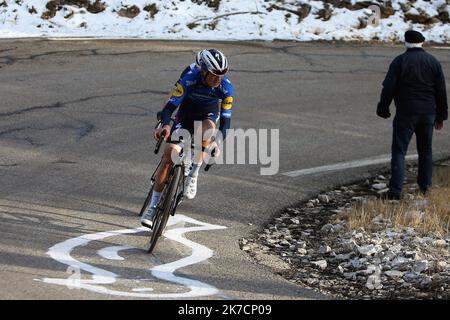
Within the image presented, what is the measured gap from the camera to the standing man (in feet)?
32.6

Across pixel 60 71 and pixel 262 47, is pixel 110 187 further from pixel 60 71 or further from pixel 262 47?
pixel 262 47

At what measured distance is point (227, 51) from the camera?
1800cm

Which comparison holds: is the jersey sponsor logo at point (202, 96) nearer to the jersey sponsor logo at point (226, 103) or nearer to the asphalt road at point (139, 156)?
the jersey sponsor logo at point (226, 103)

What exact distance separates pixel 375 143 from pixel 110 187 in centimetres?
444

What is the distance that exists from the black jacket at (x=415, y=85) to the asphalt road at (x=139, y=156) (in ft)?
5.04

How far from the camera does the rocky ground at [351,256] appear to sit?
24.3ft

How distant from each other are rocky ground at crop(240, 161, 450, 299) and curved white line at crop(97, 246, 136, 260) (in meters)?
1.22

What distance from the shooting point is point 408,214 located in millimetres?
9117

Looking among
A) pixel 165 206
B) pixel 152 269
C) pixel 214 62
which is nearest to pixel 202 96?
pixel 214 62

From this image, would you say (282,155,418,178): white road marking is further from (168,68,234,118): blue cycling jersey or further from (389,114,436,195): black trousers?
(168,68,234,118): blue cycling jersey

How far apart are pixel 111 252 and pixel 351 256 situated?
2192mm

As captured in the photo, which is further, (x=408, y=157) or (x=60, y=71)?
(x=60, y=71)

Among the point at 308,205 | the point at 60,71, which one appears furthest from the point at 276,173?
the point at 60,71

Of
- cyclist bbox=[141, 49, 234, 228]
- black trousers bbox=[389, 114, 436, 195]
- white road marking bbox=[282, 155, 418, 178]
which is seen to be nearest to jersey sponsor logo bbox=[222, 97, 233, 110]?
cyclist bbox=[141, 49, 234, 228]
